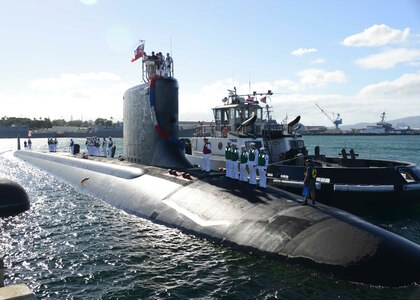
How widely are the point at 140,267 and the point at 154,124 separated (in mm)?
8692

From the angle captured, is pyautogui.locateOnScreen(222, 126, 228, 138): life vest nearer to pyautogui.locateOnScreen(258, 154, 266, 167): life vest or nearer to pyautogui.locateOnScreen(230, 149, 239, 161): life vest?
pyautogui.locateOnScreen(230, 149, 239, 161): life vest

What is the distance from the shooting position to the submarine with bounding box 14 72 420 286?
8.57 meters

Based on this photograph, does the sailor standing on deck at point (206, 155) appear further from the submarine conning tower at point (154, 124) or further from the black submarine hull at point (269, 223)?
the submarine conning tower at point (154, 124)

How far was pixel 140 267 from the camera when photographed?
10.1 m

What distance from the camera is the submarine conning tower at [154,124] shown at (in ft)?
57.7

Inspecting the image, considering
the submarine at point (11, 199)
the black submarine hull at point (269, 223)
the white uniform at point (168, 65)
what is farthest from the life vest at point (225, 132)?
the submarine at point (11, 199)

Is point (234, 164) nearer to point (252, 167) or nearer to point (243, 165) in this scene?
point (243, 165)

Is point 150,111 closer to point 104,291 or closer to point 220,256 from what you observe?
point 220,256

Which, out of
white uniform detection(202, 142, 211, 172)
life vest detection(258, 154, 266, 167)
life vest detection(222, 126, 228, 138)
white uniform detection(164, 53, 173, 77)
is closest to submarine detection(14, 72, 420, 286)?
white uniform detection(164, 53, 173, 77)

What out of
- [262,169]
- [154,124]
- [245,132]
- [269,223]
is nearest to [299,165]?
[245,132]

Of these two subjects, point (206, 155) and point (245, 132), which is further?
point (245, 132)

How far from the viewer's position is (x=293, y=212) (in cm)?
1102

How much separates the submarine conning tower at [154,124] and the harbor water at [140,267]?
170 inches

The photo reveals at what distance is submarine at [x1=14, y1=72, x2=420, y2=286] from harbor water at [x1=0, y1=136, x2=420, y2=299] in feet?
1.06
